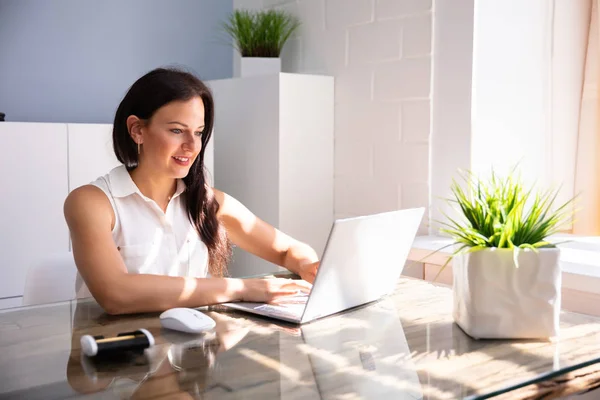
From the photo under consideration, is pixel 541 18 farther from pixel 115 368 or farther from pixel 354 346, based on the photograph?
pixel 115 368

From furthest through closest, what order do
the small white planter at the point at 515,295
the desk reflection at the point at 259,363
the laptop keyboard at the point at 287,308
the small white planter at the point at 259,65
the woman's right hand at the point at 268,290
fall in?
the small white planter at the point at 259,65
the woman's right hand at the point at 268,290
the laptop keyboard at the point at 287,308
the small white planter at the point at 515,295
the desk reflection at the point at 259,363

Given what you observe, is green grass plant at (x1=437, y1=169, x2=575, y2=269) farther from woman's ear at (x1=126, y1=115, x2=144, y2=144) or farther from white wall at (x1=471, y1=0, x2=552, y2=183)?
white wall at (x1=471, y1=0, x2=552, y2=183)

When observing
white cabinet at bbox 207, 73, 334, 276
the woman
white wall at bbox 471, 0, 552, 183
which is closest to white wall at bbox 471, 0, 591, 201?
white wall at bbox 471, 0, 552, 183

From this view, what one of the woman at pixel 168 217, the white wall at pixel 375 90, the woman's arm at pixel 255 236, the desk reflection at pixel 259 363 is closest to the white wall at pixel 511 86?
the white wall at pixel 375 90

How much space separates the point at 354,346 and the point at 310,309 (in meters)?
0.19

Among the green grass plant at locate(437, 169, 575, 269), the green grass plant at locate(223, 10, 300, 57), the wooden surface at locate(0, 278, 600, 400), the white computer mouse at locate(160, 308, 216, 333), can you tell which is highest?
the green grass plant at locate(223, 10, 300, 57)

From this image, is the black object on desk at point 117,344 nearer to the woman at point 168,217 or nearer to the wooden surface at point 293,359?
the wooden surface at point 293,359

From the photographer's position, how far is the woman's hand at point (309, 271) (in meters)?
1.97

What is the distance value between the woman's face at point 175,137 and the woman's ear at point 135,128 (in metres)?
0.04

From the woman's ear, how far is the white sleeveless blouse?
0.29ft

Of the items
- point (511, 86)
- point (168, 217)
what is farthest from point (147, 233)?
point (511, 86)

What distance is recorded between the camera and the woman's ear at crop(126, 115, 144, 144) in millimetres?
2061

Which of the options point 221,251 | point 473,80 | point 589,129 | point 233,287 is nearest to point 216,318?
point 233,287

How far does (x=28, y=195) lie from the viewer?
2.81 metres
